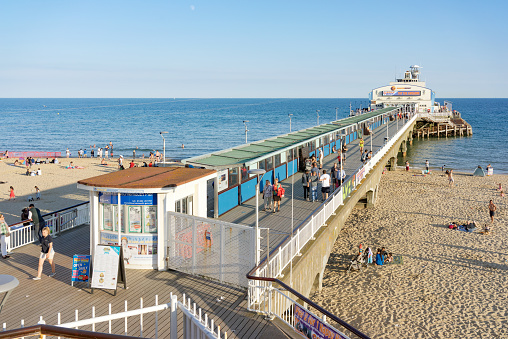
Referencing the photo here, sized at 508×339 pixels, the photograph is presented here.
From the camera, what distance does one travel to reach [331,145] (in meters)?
30.6

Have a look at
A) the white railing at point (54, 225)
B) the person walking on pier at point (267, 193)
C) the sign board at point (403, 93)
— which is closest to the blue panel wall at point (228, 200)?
the person walking on pier at point (267, 193)

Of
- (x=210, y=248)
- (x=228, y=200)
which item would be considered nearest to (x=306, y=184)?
(x=228, y=200)

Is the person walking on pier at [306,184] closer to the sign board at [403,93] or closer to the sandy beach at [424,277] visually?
the sandy beach at [424,277]

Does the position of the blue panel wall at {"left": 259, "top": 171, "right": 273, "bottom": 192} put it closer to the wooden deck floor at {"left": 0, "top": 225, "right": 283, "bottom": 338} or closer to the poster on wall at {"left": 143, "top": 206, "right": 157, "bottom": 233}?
the poster on wall at {"left": 143, "top": 206, "right": 157, "bottom": 233}

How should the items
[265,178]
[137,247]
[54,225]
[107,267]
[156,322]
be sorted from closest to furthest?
[156,322]
[107,267]
[137,247]
[54,225]
[265,178]

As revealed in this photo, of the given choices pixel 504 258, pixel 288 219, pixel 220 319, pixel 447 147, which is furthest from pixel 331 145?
pixel 447 147

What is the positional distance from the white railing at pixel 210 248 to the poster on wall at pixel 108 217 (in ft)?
4.67

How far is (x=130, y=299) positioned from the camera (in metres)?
9.26

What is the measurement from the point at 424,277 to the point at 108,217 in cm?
1243

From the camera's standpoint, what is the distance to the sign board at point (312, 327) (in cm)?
663

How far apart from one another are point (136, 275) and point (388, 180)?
3197 cm

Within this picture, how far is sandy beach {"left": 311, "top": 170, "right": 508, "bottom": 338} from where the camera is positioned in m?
13.9

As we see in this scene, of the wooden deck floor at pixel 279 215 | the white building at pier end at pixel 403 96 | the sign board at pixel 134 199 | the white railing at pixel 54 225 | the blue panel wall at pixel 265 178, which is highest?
the white building at pier end at pixel 403 96

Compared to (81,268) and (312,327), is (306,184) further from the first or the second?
(312,327)
